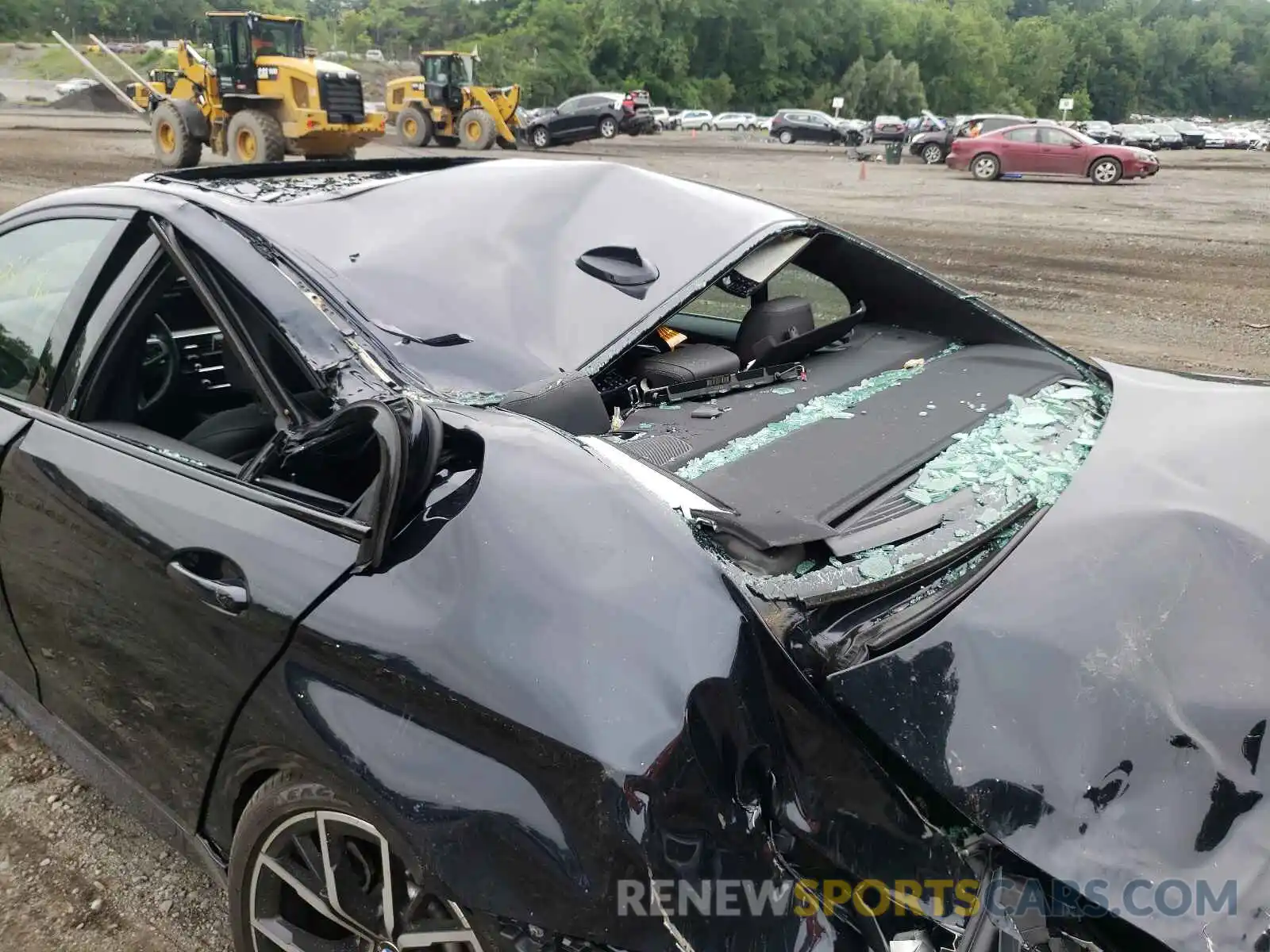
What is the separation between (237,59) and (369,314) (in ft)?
63.9

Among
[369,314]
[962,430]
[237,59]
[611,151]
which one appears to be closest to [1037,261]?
[962,430]

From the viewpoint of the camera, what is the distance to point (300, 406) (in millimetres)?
1938

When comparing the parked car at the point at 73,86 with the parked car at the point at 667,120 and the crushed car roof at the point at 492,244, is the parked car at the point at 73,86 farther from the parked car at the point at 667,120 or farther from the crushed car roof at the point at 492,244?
the crushed car roof at the point at 492,244

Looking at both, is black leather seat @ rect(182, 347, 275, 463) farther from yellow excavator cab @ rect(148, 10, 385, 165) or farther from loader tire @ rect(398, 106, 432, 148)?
loader tire @ rect(398, 106, 432, 148)

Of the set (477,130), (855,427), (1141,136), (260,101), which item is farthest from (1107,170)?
(1141,136)

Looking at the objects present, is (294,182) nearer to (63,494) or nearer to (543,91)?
(63,494)

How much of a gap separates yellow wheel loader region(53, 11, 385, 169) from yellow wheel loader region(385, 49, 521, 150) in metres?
6.59

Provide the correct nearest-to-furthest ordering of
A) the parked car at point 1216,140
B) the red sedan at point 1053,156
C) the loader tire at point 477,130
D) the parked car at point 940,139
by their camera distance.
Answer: the red sedan at point 1053,156 → the loader tire at point 477,130 → the parked car at point 940,139 → the parked car at point 1216,140

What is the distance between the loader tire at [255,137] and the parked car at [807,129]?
2657 centimetres

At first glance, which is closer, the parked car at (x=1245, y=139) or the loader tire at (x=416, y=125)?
the loader tire at (x=416, y=125)

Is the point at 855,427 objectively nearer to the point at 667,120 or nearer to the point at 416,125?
the point at 416,125

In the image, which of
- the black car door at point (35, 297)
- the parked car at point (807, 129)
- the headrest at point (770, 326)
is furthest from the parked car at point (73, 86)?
the headrest at point (770, 326)

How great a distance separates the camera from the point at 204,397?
9.43 ft

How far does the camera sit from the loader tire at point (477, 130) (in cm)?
2577
